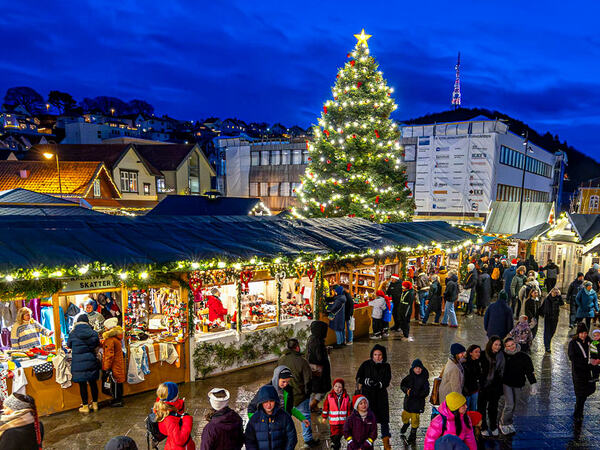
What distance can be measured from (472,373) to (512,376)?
77cm

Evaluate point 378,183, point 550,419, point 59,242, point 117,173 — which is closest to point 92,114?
point 117,173

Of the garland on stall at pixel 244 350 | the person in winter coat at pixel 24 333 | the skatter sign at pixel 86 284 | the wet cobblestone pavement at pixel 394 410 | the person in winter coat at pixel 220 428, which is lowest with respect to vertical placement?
the wet cobblestone pavement at pixel 394 410

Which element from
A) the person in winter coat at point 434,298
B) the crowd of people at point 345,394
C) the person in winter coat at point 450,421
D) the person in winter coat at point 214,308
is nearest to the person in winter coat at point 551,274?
the crowd of people at point 345,394

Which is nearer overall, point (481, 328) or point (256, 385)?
point (256, 385)

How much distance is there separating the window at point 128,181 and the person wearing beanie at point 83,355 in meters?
28.8

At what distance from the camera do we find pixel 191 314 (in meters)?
8.09

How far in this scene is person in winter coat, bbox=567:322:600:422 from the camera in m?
6.54

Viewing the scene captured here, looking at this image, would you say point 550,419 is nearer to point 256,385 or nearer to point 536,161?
point 256,385

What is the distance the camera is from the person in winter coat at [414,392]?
561 centimetres

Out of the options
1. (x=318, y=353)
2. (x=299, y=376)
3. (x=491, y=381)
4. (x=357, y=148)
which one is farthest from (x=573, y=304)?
(x=299, y=376)

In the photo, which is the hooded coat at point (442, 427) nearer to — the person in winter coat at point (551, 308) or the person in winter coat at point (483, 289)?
the person in winter coat at point (551, 308)

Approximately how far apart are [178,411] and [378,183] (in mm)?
14098

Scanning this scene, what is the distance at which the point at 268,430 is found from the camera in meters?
3.99

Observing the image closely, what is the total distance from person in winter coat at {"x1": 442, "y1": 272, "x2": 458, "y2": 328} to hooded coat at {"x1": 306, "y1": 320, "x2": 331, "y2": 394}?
22.2 ft
